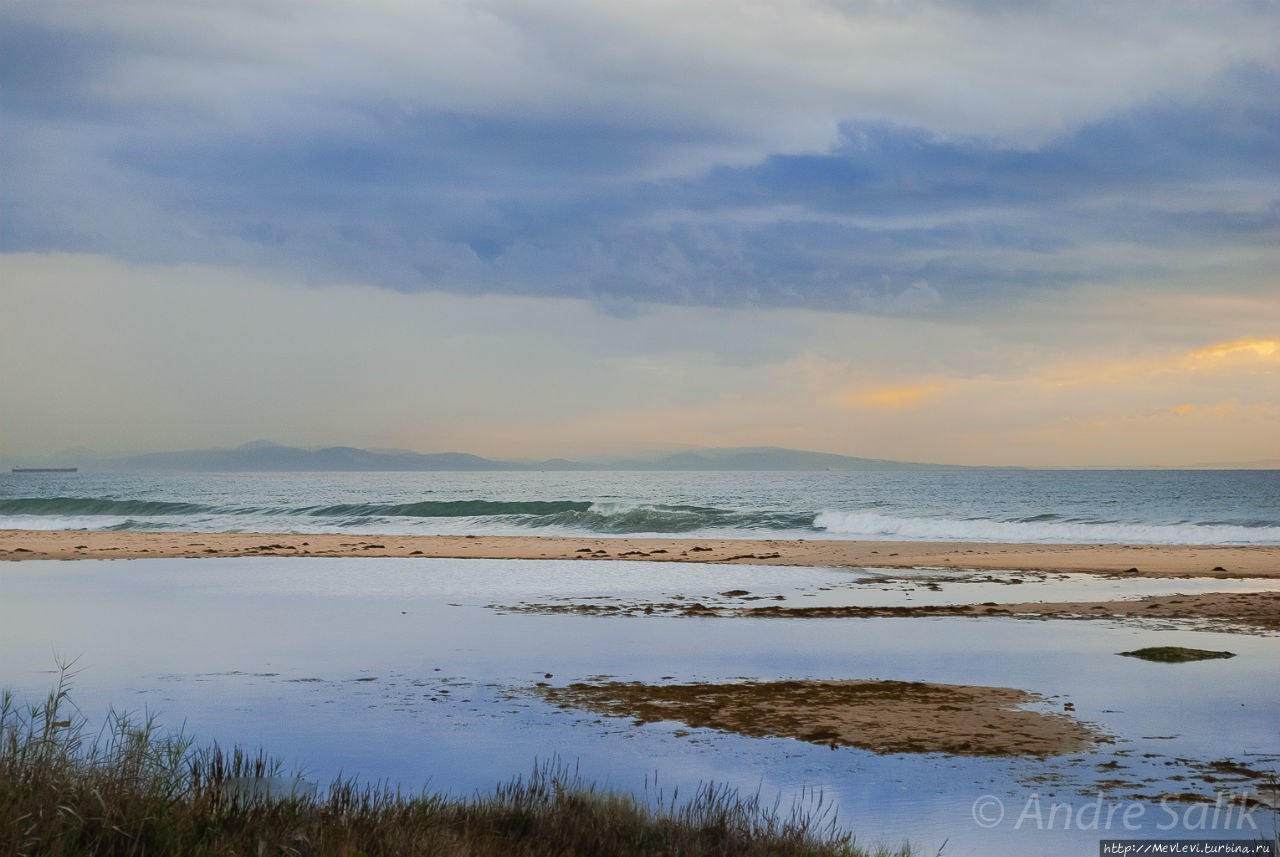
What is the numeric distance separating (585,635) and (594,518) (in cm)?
3529

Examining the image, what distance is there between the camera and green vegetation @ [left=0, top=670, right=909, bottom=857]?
4.61m

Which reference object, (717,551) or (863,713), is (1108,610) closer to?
(863,713)

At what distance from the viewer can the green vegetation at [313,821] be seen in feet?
15.1

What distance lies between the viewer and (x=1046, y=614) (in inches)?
664

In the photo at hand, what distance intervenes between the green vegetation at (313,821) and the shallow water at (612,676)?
1.12 meters

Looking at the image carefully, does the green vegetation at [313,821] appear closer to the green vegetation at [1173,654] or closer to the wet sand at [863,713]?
the wet sand at [863,713]

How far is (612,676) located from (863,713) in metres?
3.00

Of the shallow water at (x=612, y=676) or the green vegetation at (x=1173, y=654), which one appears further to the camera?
the green vegetation at (x=1173, y=654)

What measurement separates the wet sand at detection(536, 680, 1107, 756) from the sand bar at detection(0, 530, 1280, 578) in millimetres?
17076

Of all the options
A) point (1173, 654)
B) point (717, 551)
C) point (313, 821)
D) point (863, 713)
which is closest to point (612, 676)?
point (863, 713)

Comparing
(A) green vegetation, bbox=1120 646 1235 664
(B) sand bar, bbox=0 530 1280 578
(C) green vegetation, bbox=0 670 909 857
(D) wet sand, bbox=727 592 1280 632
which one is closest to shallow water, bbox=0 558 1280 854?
(A) green vegetation, bbox=1120 646 1235 664

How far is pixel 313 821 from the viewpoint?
16.4 ft

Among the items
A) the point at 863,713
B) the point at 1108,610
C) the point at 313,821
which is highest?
the point at 313,821

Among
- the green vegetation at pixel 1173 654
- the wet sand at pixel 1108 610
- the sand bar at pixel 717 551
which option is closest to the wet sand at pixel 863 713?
the green vegetation at pixel 1173 654
